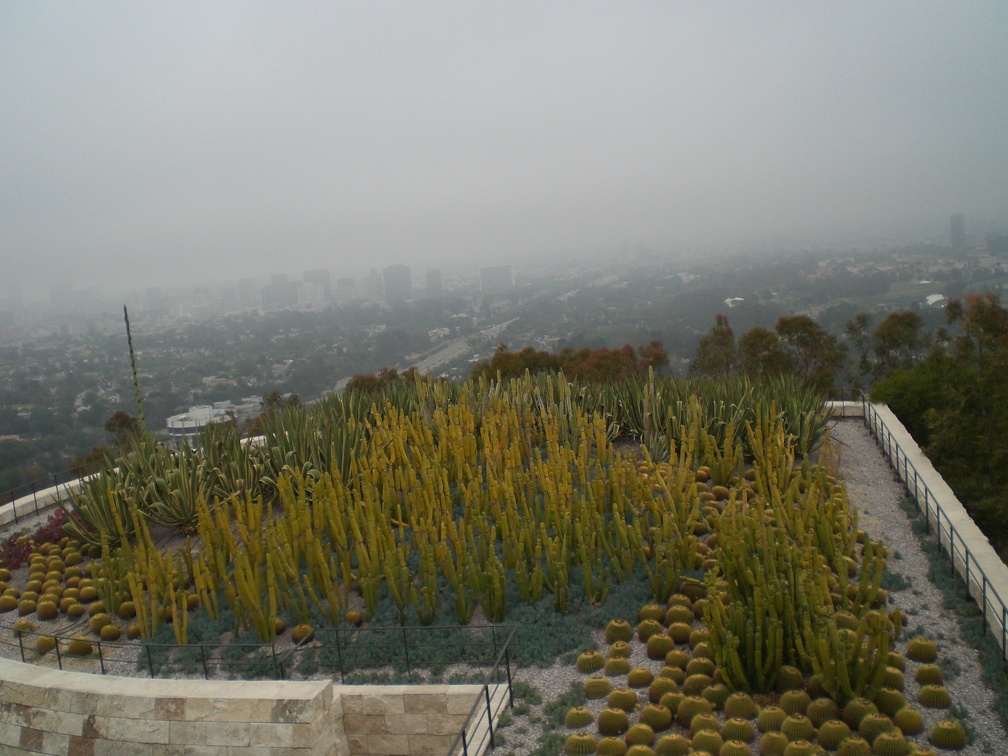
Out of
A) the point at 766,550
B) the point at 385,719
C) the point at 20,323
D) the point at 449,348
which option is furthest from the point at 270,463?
the point at 20,323

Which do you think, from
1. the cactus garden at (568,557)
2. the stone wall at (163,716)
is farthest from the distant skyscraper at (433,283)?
the stone wall at (163,716)

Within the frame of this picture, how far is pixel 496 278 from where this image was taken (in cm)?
11850

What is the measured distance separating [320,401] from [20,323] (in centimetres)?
6978

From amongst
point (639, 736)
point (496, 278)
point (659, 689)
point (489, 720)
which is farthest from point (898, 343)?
point (496, 278)

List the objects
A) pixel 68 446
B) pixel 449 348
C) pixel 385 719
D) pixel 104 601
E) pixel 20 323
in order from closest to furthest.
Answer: pixel 385 719 → pixel 104 601 → pixel 68 446 → pixel 449 348 → pixel 20 323

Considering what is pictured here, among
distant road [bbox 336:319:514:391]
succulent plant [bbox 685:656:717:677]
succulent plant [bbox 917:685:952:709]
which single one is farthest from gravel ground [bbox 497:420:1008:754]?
distant road [bbox 336:319:514:391]

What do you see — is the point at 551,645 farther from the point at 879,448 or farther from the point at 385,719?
the point at 879,448

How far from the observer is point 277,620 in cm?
765

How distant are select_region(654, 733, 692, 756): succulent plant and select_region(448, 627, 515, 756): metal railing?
3.87ft

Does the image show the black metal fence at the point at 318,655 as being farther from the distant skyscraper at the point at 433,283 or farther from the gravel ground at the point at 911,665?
the distant skyscraper at the point at 433,283

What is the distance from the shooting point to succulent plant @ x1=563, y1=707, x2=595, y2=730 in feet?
18.8

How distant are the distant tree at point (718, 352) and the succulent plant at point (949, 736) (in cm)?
2077

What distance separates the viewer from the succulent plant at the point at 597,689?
613cm

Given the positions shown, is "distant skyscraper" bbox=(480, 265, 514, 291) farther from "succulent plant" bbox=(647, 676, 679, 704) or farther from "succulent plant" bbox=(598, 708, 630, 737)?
"succulent plant" bbox=(598, 708, 630, 737)
